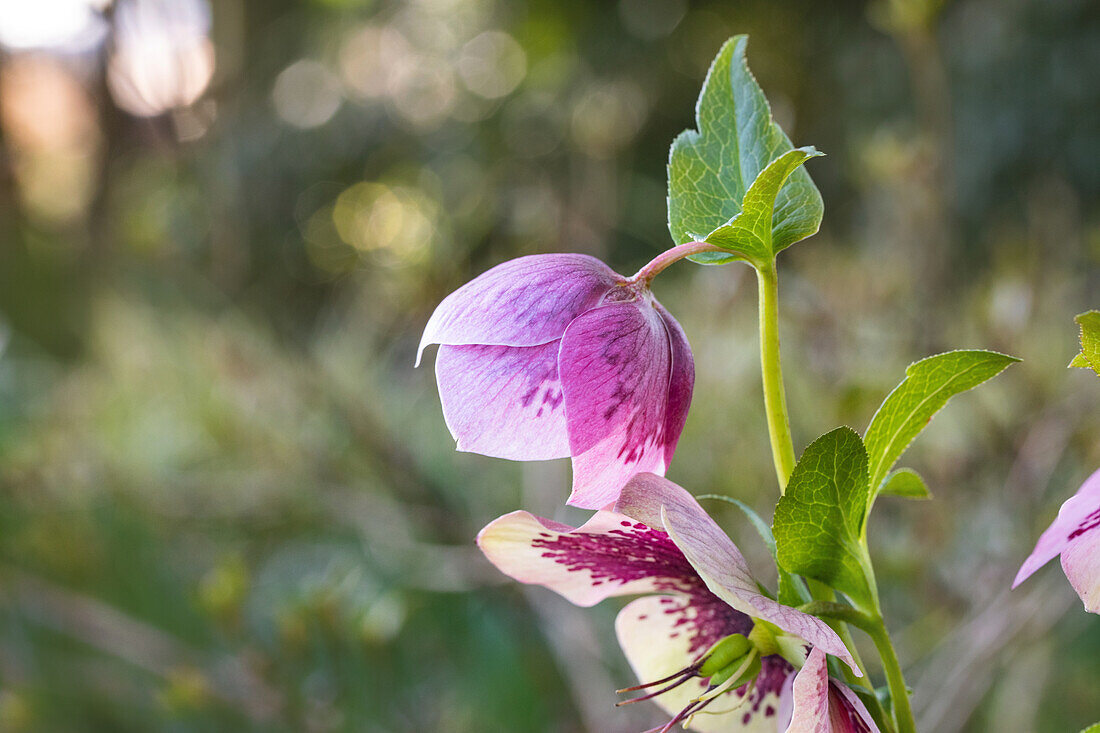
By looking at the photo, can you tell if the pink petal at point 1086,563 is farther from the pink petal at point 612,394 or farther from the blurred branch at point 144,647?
the blurred branch at point 144,647

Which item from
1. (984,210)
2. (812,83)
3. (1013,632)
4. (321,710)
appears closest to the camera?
(1013,632)

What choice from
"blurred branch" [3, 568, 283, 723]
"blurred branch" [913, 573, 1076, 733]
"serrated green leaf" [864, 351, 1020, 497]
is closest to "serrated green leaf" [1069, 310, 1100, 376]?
"serrated green leaf" [864, 351, 1020, 497]

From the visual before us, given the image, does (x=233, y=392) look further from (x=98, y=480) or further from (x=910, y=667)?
(x=910, y=667)

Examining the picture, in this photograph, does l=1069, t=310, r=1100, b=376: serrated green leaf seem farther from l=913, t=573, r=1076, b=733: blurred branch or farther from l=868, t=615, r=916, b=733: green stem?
l=913, t=573, r=1076, b=733: blurred branch

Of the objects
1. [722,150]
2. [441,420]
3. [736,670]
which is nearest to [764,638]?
[736,670]

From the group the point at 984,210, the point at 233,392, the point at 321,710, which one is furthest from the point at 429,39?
the point at 321,710

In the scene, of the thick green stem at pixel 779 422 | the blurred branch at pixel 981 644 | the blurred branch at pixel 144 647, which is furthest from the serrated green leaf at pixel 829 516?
the blurred branch at pixel 144 647
